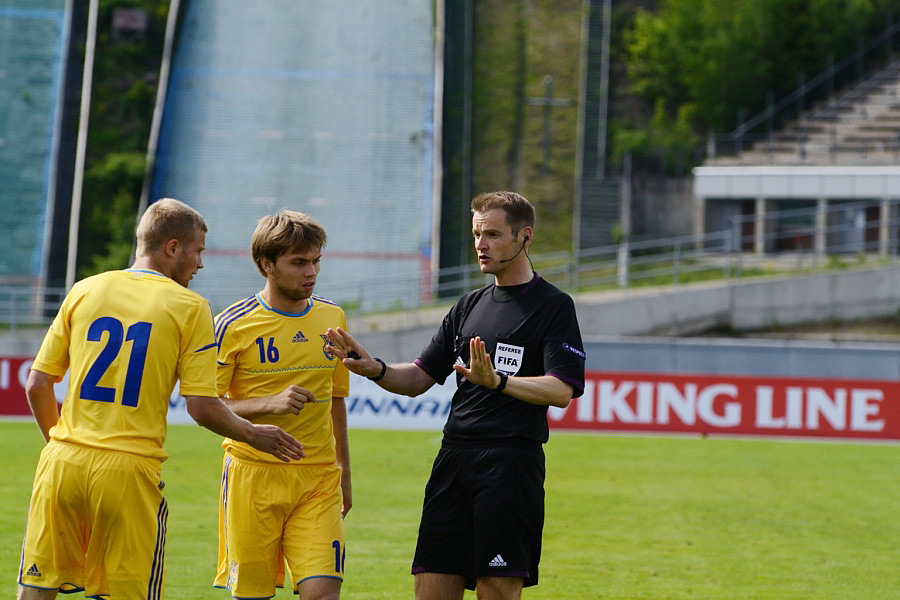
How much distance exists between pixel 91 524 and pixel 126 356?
27.4 inches

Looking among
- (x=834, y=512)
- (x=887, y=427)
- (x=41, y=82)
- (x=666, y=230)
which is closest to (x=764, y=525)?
(x=834, y=512)

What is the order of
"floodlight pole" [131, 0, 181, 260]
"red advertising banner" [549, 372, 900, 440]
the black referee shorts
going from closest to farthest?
the black referee shorts
"red advertising banner" [549, 372, 900, 440]
"floodlight pole" [131, 0, 181, 260]

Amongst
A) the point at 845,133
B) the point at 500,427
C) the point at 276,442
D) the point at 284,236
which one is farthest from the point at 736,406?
the point at 845,133

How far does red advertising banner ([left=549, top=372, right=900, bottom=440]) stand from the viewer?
56.5ft

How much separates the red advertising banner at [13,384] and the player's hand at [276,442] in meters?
13.8

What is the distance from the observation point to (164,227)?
4.95 meters

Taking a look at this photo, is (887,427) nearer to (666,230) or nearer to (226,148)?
(666,230)

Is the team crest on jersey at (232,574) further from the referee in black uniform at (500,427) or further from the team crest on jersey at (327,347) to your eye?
the team crest on jersey at (327,347)

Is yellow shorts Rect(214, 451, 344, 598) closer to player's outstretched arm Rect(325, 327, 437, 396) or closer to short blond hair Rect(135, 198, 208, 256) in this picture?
player's outstretched arm Rect(325, 327, 437, 396)

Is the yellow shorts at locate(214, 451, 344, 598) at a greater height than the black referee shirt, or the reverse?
the black referee shirt

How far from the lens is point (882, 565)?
357 inches

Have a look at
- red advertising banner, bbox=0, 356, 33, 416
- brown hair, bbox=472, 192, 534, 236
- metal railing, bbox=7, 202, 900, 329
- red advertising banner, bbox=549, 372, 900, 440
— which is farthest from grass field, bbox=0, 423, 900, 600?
metal railing, bbox=7, 202, 900, 329

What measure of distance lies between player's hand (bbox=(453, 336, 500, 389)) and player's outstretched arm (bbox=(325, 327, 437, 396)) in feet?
1.67

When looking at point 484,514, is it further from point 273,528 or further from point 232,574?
point 232,574
